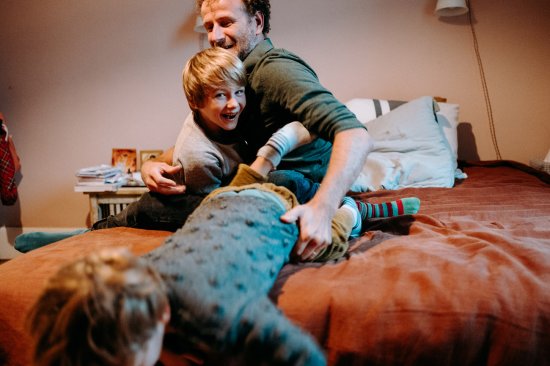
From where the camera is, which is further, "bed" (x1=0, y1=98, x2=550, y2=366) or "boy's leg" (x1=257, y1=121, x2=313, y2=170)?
"boy's leg" (x1=257, y1=121, x2=313, y2=170)

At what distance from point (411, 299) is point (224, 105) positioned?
2.67 feet

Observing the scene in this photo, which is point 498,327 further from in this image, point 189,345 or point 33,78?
point 33,78

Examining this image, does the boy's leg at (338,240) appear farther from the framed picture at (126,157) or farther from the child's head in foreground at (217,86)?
the framed picture at (126,157)

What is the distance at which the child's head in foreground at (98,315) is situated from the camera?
586 millimetres

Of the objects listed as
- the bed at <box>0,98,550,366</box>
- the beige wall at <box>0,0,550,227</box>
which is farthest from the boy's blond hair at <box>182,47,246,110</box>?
the beige wall at <box>0,0,550,227</box>

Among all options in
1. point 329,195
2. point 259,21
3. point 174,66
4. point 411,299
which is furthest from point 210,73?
point 174,66

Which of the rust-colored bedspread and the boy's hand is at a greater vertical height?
the boy's hand

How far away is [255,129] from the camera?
144cm

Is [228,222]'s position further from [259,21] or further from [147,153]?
[147,153]

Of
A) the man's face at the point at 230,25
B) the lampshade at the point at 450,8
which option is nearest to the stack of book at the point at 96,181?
the man's face at the point at 230,25

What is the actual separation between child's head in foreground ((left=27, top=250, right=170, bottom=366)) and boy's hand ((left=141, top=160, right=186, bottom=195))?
0.70m

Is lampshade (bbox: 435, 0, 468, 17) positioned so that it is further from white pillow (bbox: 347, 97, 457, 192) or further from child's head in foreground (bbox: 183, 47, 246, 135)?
child's head in foreground (bbox: 183, 47, 246, 135)

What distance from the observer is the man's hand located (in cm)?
98

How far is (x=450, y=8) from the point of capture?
8.13 ft
